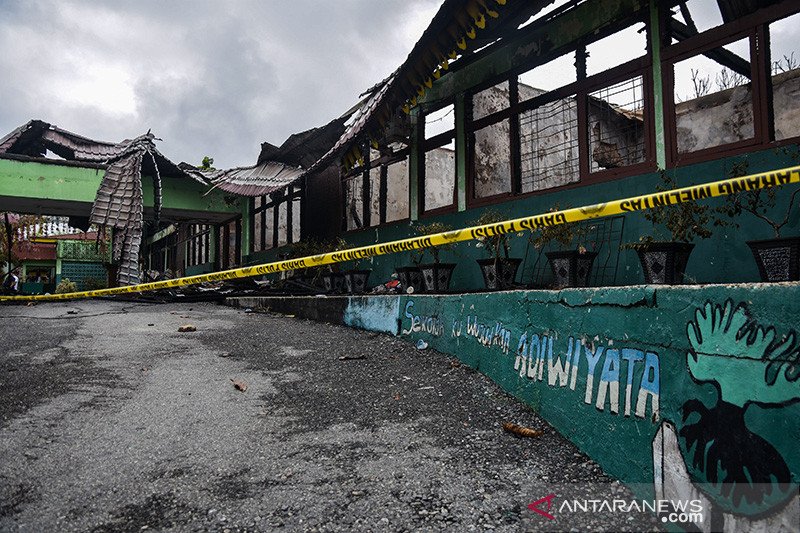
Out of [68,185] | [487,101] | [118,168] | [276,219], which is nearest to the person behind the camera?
[487,101]

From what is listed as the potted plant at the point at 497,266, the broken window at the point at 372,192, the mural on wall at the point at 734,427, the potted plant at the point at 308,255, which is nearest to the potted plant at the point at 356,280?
the potted plant at the point at 308,255

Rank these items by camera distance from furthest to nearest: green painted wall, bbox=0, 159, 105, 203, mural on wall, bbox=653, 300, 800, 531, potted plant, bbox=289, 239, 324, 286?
green painted wall, bbox=0, 159, 105, 203
potted plant, bbox=289, 239, 324, 286
mural on wall, bbox=653, 300, 800, 531

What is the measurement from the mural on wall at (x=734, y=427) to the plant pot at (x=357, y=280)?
7.70 meters

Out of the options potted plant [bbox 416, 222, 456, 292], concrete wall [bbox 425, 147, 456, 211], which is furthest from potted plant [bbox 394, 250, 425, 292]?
concrete wall [bbox 425, 147, 456, 211]

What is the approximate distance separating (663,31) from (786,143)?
86.3 inches

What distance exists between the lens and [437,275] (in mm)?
7512

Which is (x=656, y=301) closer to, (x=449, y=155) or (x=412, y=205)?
(x=412, y=205)

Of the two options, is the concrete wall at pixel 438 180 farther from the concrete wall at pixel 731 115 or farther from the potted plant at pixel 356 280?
the concrete wall at pixel 731 115

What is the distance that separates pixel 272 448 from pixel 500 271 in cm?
441

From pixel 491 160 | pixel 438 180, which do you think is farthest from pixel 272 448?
pixel 438 180

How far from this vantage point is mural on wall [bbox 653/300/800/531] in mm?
1615

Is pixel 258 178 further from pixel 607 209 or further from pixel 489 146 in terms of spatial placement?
pixel 607 209

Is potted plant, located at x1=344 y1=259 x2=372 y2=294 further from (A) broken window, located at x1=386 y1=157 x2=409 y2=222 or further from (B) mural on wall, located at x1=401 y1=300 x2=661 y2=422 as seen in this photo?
(B) mural on wall, located at x1=401 y1=300 x2=661 y2=422

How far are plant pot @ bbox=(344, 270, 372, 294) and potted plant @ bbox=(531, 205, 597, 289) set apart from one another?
432 centimetres
